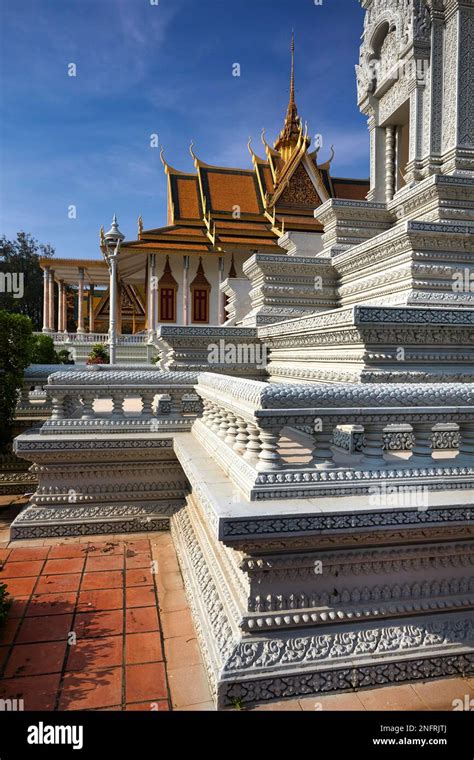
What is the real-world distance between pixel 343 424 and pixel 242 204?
25.0 m

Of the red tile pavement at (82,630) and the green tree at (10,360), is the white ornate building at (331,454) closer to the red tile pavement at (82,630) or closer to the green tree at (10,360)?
the red tile pavement at (82,630)

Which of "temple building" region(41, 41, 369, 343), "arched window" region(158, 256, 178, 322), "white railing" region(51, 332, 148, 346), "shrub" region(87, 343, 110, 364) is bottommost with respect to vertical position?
"shrub" region(87, 343, 110, 364)

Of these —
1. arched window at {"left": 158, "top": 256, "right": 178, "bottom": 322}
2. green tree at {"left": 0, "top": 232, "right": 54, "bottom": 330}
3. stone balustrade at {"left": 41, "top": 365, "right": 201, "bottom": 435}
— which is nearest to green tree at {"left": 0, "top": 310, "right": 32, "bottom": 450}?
stone balustrade at {"left": 41, "top": 365, "right": 201, "bottom": 435}

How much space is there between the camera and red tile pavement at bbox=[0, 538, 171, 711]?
287 centimetres

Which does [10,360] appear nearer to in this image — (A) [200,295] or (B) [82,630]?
(B) [82,630]

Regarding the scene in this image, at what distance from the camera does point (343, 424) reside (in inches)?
120

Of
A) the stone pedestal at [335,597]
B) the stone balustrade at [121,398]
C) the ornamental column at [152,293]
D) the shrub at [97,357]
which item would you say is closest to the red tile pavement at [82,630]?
the stone pedestal at [335,597]

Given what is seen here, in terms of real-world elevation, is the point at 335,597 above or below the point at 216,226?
below

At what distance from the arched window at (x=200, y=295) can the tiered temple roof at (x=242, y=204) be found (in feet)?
6.21

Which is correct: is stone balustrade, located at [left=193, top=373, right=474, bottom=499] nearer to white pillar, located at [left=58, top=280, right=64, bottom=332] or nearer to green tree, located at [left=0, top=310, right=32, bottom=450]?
green tree, located at [left=0, top=310, right=32, bottom=450]

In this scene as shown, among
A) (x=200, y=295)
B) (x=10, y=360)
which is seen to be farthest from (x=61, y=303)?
(x=10, y=360)

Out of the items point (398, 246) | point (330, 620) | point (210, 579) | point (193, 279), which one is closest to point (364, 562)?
point (330, 620)

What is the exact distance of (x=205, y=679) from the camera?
9.74 feet
